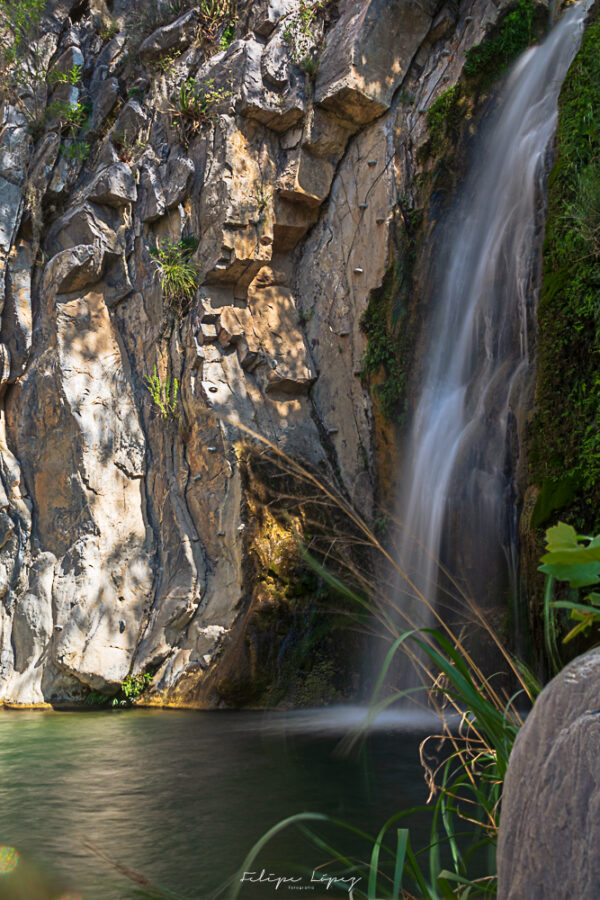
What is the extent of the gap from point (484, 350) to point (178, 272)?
13.8ft

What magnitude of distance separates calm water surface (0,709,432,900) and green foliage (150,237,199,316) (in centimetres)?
538

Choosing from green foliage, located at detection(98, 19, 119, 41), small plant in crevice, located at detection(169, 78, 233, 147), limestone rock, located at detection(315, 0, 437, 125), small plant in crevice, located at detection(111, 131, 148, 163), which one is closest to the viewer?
limestone rock, located at detection(315, 0, 437, 125)

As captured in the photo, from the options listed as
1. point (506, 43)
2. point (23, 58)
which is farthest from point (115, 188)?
point (506, 43)

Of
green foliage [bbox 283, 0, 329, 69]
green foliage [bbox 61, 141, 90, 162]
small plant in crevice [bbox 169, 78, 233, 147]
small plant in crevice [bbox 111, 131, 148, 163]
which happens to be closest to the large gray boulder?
green foliage [bbox 283, 0, 329, 69]

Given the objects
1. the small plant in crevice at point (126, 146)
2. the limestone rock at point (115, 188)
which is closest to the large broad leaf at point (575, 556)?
the limestone rock at point (115, 188)

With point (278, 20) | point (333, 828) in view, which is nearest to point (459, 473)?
point (333, 828)

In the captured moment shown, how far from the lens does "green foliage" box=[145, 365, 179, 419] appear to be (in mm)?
9672

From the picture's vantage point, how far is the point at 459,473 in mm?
7008

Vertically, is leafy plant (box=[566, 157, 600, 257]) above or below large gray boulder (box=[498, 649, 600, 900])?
above

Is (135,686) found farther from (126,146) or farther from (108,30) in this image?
(108,30)

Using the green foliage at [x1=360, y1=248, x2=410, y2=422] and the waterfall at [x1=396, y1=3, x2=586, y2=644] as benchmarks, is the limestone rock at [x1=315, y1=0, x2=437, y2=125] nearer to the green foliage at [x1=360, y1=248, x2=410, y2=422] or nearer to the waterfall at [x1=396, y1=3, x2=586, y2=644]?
the waterfall at [x1=396, y1=3, x2=586, y2=644]

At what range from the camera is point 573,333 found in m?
5.32

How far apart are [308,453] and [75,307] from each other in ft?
12.6

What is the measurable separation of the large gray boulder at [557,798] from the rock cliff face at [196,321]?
7.01 m
